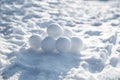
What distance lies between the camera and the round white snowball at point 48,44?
169 inches

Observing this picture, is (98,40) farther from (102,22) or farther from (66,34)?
(102,22)

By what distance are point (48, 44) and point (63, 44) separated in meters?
0.22

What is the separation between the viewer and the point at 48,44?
4.30 m

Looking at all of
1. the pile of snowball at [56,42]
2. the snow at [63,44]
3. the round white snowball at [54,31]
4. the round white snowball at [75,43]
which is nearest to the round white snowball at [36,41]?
the pile of snowball at [56,42]

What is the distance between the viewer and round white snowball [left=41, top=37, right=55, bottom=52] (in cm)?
430

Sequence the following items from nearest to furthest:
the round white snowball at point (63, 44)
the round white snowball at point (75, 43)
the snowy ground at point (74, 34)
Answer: the snowy ground at point (74, 34)
the round white snowball at point (63, 44)
the round white snowball at point (75, 43)

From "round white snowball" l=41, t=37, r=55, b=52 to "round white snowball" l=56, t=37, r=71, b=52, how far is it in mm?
85

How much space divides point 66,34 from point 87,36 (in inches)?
29.4

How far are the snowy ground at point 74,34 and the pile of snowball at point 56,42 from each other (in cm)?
8

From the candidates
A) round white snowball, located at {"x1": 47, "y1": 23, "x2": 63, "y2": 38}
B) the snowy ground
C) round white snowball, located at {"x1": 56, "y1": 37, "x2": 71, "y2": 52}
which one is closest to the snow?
round white snowball, located at {"x1": 56, "y1": 37, "x2": 71, "y2": 52}

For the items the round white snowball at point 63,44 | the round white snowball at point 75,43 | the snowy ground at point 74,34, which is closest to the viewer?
the snowy ground at point 74,34

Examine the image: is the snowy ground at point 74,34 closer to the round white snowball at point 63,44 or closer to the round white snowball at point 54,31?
the round white snowball at point 63,44

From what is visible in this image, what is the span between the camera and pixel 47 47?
14.2 feet

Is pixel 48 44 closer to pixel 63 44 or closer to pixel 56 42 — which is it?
pixel 56 42
